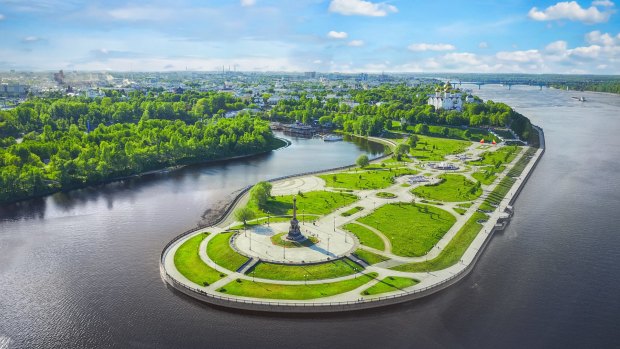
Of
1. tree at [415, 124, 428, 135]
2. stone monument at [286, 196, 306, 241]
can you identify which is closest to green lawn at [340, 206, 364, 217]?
stone monument at [286, 196, 306, 241]

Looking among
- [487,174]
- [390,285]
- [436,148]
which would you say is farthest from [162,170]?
[436,148]

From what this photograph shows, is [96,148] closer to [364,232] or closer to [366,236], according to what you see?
[364,232]

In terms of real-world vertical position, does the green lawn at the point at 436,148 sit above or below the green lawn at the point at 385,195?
above

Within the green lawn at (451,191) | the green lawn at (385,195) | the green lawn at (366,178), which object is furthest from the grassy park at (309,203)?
the green lawn at (451,191)

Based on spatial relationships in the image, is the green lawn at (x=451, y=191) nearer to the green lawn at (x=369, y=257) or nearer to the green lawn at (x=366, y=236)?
the green lawn at (x=366, y=236)

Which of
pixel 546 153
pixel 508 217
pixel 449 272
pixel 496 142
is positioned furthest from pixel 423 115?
pixel 449 272

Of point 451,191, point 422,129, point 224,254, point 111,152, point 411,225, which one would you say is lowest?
point 224,254

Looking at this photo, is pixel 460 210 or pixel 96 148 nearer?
pixel 460 210

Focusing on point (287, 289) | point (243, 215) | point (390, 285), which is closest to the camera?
point (287, 289)
